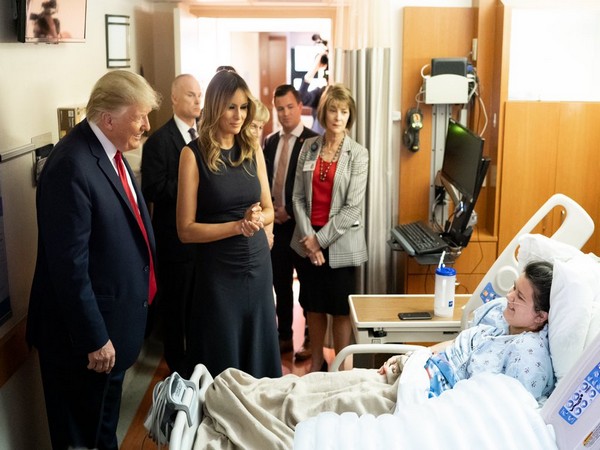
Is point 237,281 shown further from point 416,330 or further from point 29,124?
point 29,124

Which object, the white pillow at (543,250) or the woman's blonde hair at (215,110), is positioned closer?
the white pillow at (543,250)

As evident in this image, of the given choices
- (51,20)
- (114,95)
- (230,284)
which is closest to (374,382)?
(230,284)

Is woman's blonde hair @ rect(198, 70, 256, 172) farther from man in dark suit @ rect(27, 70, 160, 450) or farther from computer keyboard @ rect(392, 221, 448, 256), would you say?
computer keyboard @ rect(392, 221, 448, 256)

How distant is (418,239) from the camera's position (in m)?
3.79

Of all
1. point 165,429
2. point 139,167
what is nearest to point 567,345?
point 165,429

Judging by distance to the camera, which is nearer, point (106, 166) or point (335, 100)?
point (106, 166)

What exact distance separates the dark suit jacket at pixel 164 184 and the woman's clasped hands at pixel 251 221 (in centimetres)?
94

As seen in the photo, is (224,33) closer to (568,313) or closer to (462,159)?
(462,159)

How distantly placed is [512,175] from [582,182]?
38cm

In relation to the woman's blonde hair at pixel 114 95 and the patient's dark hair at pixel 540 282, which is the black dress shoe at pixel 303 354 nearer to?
the patient's dark hair at pixel 540 282

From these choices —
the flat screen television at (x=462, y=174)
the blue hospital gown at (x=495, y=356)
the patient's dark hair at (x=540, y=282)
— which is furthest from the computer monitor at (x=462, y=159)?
the patient's dark hair at (x=540, y=282)

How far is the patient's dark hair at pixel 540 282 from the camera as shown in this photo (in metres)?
2.30

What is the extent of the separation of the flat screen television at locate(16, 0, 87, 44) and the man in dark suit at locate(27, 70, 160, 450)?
12.6 inches

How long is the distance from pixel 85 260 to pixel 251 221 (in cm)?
73
